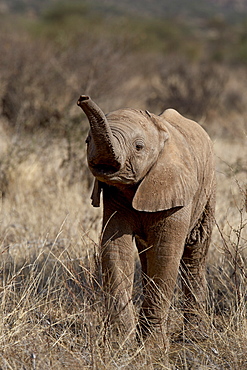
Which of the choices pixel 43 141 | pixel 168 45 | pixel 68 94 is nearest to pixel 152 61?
pixel 168 45

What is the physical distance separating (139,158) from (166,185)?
26 cm

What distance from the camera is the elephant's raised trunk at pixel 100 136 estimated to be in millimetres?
2719

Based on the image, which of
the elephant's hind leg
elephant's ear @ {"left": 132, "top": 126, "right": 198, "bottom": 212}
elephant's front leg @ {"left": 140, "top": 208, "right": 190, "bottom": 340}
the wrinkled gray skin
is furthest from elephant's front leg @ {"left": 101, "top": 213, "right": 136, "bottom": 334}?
the elephant's hind leg

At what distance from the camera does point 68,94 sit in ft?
31.8

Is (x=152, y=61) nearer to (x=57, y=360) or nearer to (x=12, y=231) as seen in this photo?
(x=12, y=231)

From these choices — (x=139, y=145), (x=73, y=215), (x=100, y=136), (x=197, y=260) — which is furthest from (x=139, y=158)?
(x=73, y=215)

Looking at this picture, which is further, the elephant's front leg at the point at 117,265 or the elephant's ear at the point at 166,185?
the elephant's front leg at the point at 117,265

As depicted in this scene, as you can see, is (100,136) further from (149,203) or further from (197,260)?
(197,260)

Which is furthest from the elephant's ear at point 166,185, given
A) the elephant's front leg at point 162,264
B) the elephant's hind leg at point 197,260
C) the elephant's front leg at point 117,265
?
the elephant's hind leg at point 197,260

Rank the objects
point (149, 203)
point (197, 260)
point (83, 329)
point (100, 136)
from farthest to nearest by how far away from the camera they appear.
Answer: point (197, 260) < point (83, 329) < point (149, 203) < point (100, 136)

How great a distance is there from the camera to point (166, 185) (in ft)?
10.9

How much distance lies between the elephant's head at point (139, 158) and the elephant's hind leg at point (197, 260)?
67cm

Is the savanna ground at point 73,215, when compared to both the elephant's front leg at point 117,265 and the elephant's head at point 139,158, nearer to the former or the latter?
the elephant's front leg at point 117,265

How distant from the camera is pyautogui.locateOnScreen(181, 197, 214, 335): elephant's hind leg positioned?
13.1ft
